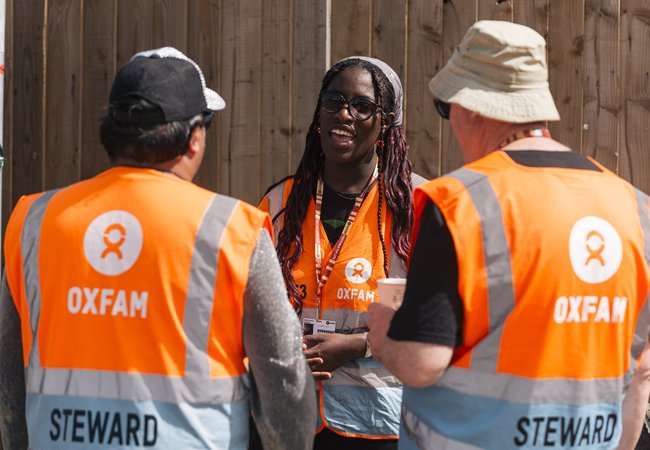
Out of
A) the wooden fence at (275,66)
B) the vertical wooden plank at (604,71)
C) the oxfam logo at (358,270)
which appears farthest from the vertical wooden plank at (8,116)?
the vertical wooden plank at (604,71)

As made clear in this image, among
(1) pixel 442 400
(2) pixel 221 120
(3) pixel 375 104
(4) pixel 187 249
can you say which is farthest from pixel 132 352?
(2) pixel 221 120

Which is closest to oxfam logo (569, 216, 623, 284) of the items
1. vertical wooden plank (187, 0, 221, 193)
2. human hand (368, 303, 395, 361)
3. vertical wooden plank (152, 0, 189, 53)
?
human hand (368, 303, 395, 361)

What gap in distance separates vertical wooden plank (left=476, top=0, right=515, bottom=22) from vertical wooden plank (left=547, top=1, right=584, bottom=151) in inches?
8.1

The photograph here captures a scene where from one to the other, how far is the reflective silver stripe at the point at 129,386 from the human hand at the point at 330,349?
2.81ft

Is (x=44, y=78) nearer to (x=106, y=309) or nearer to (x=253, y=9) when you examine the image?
(x=253, y=9)

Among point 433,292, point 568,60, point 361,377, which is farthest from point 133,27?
point 433,292

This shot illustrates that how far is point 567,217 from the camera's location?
90.0 inches

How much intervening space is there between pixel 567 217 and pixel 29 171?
3.40 m

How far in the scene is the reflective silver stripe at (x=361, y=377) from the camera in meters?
3.29

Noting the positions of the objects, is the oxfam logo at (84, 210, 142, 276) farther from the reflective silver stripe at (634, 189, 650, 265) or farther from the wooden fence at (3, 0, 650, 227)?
the wooden fence at (3, 0, 650, 227)

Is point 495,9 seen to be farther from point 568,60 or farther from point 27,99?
point 27,99

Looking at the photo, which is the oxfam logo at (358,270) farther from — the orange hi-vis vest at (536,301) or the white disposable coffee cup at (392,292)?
the orange hi-vis vest at (536,301)

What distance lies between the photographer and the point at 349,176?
140 inches

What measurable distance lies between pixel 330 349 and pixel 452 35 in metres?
2.04
